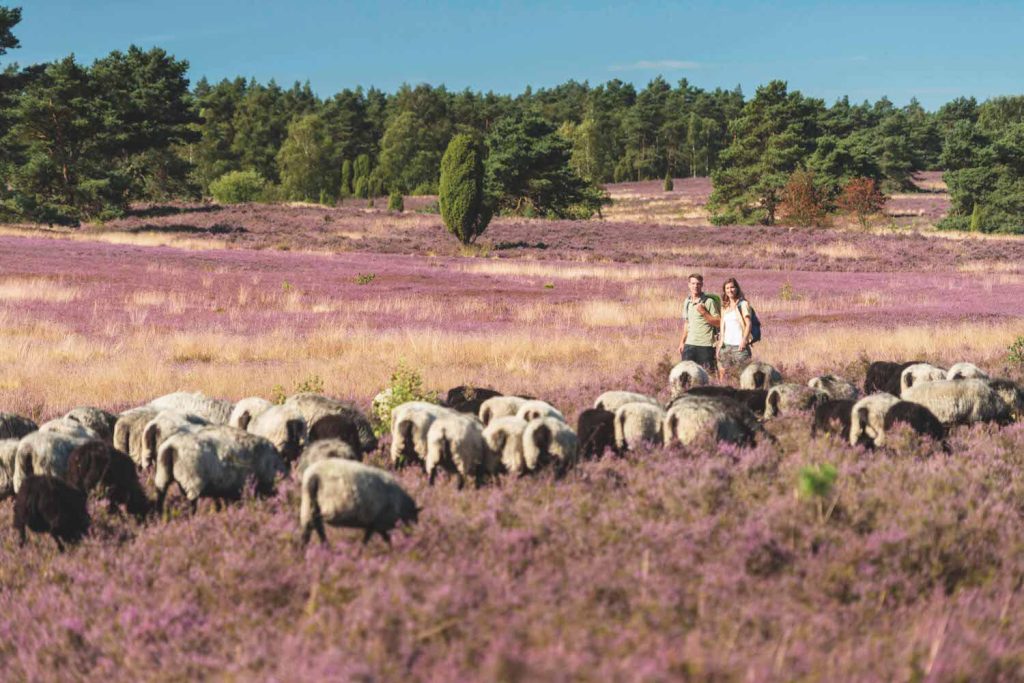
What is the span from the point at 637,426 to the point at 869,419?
2378 mm

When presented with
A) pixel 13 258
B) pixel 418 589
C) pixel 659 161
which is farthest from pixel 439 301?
pixel 659 161

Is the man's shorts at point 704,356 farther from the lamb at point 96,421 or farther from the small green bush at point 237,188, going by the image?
the small green bush at point 237,188

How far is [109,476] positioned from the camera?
6.62 meters

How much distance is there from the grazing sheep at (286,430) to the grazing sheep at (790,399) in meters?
5.46

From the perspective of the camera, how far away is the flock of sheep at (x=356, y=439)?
5.83 meters

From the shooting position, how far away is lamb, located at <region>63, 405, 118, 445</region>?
8698 millimetres

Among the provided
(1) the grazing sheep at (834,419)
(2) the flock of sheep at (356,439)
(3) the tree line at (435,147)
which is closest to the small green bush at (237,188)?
(3) the tree line at (435,147)

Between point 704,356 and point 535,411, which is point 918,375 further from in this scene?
point 535,411

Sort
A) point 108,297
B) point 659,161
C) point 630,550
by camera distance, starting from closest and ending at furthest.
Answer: point 630,550 → point 108,297 → point 659,161

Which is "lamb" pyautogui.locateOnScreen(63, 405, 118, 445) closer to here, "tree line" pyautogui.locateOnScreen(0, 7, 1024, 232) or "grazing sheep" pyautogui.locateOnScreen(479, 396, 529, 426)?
"grazing sheep" pyautogui.locateOnScreen(479, 396, 529, 426)

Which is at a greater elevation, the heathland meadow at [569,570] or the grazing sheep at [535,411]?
the grazing sheep at [535,411]

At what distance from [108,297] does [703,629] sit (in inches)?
909

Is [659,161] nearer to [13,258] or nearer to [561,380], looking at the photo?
[13,258]

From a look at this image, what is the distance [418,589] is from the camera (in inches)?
182
